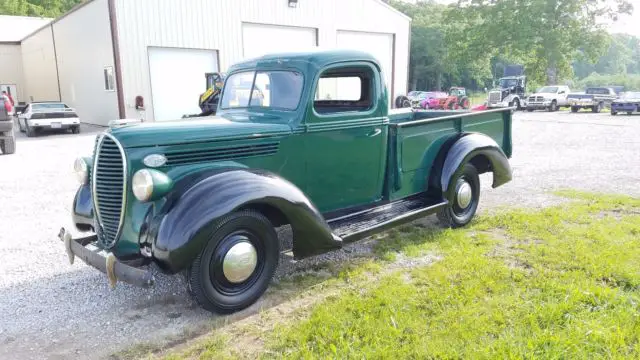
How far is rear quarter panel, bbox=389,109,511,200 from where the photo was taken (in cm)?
455

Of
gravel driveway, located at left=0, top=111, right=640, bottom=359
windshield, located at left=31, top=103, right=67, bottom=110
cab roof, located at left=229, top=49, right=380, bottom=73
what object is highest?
cab roof, located at left=229, top=49, right=380, bottom=73

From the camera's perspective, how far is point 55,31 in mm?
22359

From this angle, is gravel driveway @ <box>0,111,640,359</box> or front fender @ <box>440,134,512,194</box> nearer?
gravel driveway @ <box>0,111,640,359</box>

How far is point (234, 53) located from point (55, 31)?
34.8ft

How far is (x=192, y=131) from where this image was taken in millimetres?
3418

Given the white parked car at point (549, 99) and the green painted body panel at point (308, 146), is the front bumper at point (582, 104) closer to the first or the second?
the white parked car at point (549, 99)

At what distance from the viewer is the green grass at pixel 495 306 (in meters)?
2.77

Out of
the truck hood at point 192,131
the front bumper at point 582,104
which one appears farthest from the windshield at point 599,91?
the truck hood at point 192,131

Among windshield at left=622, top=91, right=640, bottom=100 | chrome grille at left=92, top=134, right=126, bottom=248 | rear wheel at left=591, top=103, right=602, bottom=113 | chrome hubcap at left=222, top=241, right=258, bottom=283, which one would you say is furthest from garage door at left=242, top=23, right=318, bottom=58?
rear wheel at left=591, top=103, right=602, bottom=113

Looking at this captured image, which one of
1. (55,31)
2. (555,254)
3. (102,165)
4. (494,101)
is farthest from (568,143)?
(55,31)

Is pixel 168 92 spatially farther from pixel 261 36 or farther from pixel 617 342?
pixel 617 342

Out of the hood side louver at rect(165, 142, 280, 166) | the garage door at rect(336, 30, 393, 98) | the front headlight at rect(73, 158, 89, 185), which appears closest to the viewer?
the hood side louver at rect(165, 142, 280, 166)

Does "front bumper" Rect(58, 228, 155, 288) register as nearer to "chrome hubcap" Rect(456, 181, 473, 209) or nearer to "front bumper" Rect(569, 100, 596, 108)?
"chrome hubcap" Rect(456, 181, 473, 209)

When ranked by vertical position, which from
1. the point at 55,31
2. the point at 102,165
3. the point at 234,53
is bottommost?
the point at 102,165
